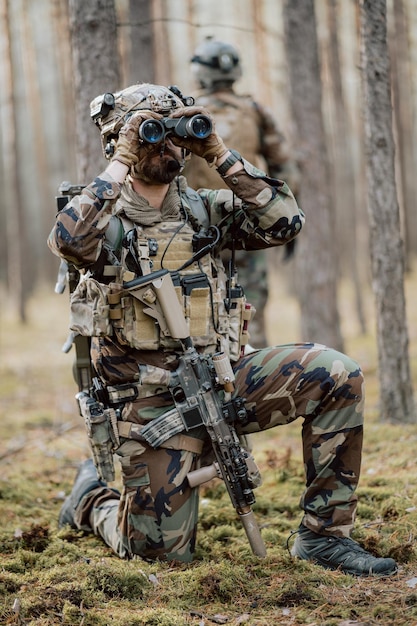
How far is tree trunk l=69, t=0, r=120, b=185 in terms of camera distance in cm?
479

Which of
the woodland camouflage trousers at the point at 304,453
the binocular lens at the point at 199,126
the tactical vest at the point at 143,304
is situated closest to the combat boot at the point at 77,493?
the woodland camouflage trousers at the point at 304,453

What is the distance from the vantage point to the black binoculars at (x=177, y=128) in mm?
3229

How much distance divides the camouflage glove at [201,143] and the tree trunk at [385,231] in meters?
2.26

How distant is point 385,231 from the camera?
5.39 m

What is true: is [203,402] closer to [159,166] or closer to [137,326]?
[137,326]

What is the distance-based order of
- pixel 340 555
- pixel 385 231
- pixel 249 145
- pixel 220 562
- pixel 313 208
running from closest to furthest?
pixel 340 555 → pixel 220 562 → pixel 385 231 → pixel 249 145 → pixel 313 208

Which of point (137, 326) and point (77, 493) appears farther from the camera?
point (77, 493)

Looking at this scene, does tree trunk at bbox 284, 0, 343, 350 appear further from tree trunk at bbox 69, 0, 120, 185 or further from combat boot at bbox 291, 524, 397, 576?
combat boot at bbox 291, 524, 397, 576

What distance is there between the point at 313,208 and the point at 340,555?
5.19m

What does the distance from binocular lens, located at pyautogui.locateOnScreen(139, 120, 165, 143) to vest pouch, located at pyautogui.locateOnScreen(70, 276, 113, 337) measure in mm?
710

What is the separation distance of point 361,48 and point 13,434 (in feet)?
14.8

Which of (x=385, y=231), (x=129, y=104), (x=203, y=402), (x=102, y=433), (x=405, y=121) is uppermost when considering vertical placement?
(x=405, y=121)

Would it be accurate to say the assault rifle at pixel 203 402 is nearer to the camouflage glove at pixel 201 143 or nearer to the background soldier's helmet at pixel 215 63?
the camouflage glove at pixel 201 143

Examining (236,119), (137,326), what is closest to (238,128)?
(236,119)
